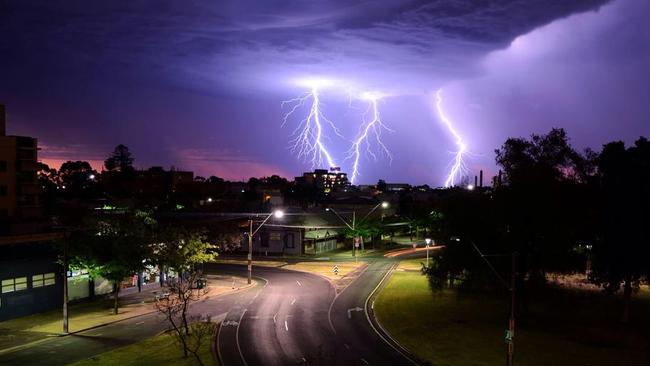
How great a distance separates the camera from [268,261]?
72.1 m

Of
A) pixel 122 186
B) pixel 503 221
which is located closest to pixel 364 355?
pixel 503 221

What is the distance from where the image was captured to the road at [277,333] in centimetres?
2911

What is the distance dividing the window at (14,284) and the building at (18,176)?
32457mm

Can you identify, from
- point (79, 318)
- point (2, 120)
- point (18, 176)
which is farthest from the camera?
point (18, 176)

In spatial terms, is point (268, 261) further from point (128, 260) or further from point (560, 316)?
point (560, 316)

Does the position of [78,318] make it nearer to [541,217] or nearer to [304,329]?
[304,329]

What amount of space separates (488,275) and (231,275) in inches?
1183

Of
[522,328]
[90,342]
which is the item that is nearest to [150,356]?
[90,342]

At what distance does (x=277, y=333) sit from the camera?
34.2m

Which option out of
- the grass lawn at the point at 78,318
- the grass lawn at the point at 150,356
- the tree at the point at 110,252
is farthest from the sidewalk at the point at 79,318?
the grass lawn at the point at 150,356

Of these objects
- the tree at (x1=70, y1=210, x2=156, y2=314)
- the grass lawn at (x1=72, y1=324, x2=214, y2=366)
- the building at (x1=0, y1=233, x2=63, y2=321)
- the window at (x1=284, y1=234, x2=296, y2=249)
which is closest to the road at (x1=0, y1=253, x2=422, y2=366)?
the grass lawn at (x1=72, y1=324, x2=214, y2=366)

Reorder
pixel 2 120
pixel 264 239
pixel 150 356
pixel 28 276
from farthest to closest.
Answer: pixel 264 239 < pixel 2 120 < pixel 28 276 < pixel 150 356

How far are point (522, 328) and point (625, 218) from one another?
10669 mm

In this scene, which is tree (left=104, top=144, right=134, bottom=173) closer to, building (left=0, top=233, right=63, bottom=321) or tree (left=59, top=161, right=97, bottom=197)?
tree (left=59, top=161, right=97, bottom=197)
